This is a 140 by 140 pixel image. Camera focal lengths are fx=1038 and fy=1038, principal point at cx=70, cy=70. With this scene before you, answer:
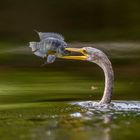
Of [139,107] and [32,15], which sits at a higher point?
[32,15]

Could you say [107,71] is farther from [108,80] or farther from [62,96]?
[62,96]

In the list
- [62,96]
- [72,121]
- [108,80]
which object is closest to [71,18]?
[62,96]

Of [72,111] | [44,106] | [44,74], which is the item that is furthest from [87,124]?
[44,74]

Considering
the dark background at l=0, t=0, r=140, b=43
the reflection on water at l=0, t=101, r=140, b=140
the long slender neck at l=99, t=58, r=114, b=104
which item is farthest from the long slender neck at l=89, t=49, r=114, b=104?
the dark background at l=0, t=0, r=140, b=43

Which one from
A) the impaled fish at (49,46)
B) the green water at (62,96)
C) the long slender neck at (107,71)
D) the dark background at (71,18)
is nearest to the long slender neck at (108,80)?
the long slender neck at (107,71)

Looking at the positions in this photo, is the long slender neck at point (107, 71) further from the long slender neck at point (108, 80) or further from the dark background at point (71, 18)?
the dark background at point (71, 18)

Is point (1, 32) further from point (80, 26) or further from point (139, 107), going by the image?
point (139, 107)
